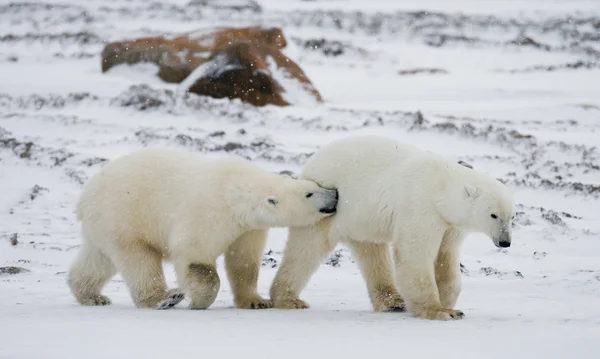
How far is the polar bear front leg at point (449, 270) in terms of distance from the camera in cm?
583

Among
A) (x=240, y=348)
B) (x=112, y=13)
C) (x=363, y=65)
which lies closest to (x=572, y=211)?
(x=240, y=348)

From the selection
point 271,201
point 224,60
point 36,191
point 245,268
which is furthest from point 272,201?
point 224,60

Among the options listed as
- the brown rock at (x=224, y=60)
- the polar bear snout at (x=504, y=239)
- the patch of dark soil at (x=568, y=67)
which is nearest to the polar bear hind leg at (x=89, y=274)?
the polar bear snout at (x=504, y=239)

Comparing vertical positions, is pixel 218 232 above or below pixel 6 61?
above

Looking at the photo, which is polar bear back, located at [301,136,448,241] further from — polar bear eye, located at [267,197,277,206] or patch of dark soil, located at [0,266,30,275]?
patch of dark soil, located at [0,266,30,275]

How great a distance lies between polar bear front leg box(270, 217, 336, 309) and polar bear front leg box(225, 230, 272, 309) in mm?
150

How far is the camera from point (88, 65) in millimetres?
19344

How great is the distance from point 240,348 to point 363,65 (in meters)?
16.7

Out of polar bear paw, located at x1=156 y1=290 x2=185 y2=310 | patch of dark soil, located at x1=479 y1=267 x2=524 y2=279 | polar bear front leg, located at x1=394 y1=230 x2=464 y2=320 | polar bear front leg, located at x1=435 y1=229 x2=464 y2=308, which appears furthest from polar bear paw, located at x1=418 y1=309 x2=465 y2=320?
patch of dark soil, located at x1=479 y1=267 x2=524 y2=279

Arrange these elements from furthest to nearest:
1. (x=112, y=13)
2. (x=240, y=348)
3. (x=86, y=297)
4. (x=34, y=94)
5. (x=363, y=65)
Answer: (x=112, y=13)
(x=363, y=65)
(x=34, y=94)
(x=86, y=297)
(x=240, y=348)

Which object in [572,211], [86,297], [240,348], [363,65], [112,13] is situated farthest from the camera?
[112,13]

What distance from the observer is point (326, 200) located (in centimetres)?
598

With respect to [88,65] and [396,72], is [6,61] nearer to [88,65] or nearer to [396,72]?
[88,65]

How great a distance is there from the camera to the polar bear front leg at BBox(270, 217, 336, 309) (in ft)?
20.1
